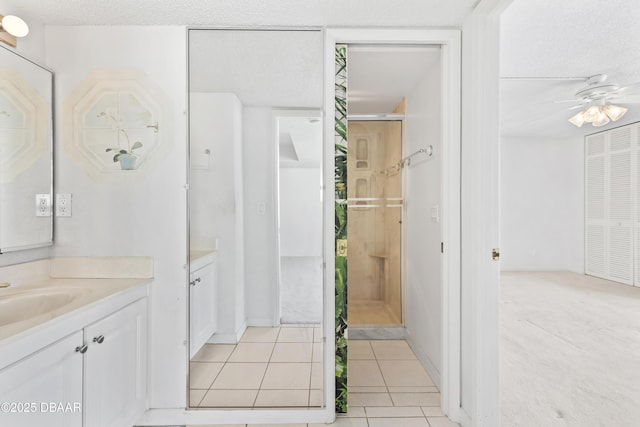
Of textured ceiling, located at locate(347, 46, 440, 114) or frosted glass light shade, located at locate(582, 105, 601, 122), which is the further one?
frosted glass light shade, located at locate(582, 105, 601, 122)

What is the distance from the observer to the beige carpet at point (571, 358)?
2.08 metres

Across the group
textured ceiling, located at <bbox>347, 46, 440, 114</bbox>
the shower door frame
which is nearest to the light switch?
the shower door frame

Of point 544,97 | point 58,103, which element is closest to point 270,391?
point 58,103

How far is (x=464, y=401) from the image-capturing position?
6.60 feet

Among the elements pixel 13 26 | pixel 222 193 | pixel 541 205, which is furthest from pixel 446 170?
pixel 541 205

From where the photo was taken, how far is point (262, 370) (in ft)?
6.84

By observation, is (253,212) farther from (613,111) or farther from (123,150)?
(613,111)

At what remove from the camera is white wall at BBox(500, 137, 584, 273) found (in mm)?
6168

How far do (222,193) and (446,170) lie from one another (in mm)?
1386

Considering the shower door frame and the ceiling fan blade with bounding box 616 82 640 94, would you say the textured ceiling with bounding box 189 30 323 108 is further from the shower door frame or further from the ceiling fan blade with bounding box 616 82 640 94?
the ceiling fan blade with bounding box 616 82 640 94

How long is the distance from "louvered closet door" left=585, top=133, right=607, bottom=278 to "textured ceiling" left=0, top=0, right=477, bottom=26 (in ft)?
17.5

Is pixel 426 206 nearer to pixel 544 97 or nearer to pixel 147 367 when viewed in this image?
pixel 147 367

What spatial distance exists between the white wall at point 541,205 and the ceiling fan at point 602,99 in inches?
87.9

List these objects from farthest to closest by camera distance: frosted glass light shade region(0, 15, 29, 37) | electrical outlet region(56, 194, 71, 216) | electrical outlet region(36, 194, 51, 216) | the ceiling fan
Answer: the ceiling fan, electrical outlet region(56, 194, 71, 216), electrical outlet region(36, 194, 51, 216), frosted glass light shade region(0, 15, 29, 37)
